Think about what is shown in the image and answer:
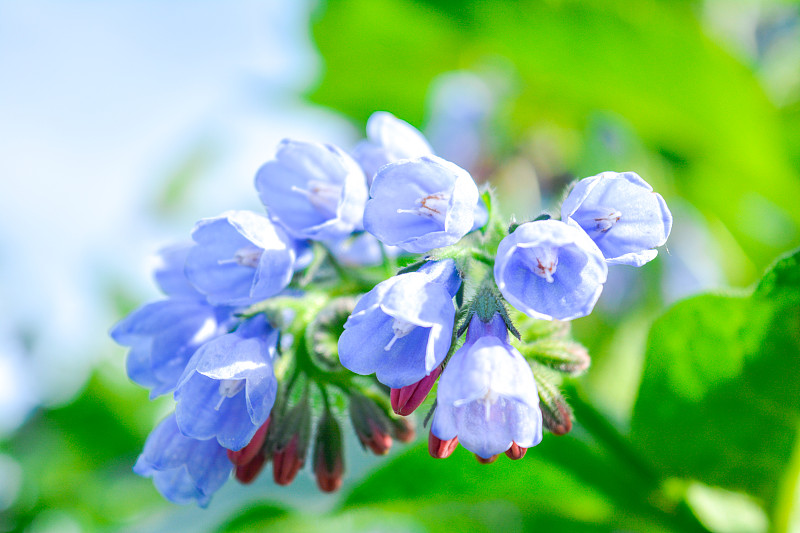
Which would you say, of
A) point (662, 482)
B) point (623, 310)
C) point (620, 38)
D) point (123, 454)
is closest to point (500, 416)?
point (662, 482)

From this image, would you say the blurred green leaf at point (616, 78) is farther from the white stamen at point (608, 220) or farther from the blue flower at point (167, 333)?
the blue flower at point (167, 333)

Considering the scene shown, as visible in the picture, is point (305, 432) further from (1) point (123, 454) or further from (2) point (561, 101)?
(1) point (123, 454)

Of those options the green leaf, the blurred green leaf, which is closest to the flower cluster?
the green leaf

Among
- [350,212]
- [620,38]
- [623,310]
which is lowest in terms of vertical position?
[623,310]

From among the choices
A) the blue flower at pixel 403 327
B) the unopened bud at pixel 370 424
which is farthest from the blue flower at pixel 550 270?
the unopened bud at pixel 370 424

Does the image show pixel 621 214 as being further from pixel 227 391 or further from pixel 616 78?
pixel 616 78

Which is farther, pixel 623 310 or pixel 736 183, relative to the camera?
pixel 623 310
